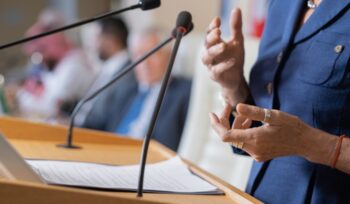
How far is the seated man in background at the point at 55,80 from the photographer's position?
374 centimetres

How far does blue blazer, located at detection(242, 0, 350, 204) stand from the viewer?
998mm

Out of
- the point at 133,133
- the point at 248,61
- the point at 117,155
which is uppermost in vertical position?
the point at 248,61

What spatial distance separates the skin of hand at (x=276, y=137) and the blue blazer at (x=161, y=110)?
6.57 ft

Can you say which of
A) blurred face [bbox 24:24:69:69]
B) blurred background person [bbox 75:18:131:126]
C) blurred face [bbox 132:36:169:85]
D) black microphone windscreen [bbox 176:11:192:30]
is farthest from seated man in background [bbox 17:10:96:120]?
black microphone windscreen [bbox 176:11:192:30]

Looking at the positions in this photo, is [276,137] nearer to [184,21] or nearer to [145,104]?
[184,21]

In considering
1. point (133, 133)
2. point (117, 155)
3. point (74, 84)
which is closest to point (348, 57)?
point (117, 155)

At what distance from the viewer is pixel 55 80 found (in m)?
3.94

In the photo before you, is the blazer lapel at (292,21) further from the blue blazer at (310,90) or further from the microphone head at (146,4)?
the microphone head at (146,4)

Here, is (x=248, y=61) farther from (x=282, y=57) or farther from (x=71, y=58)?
(x=71, y=58)

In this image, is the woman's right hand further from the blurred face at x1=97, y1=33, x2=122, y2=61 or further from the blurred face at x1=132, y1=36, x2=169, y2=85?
the blurred face at x1=97, y1=33, x2=122, y2=61

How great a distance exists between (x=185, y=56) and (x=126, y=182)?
2068 millimetres

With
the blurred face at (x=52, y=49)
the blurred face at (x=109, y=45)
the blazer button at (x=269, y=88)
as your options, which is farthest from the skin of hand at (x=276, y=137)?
the blurred face at (x=52, y=49)

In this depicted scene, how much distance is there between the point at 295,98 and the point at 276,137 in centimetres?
21

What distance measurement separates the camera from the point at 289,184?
105 cm
